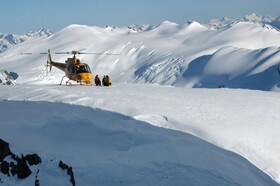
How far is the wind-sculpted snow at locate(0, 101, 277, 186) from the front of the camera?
13.3 m

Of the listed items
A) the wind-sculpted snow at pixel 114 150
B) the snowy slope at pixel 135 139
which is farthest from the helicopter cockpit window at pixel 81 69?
the wind-sculpted snow at pixel 114 150

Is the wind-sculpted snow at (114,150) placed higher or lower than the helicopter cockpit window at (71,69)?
higher

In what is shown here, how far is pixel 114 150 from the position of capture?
15195 mm

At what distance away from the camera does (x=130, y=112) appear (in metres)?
21.2

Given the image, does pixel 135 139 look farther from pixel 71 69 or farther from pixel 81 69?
pixel 71 69

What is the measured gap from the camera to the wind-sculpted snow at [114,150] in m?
13.3

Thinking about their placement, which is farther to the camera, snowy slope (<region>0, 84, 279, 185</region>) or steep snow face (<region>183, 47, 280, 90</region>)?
steep snow face (<region>183, 47, 280, 90</region>)

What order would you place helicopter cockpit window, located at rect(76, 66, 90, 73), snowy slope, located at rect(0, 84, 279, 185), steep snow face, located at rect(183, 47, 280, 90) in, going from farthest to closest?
steep snow face, located at rect(183, 47, 280, 90)
helicopter cockpit window, located at rect(76, 66, 90, 73)
snowy slope, located at rect(0, 84, 279, 185)

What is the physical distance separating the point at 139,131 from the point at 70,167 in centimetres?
513

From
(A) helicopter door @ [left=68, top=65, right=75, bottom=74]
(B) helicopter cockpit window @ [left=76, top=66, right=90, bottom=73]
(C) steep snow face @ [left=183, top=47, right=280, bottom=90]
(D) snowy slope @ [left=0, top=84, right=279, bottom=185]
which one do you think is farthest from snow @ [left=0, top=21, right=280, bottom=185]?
(C) steep snow face @ [left=183, top=47, right=280, bottom=90]

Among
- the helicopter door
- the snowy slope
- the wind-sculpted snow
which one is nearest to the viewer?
the wind-sculpted snow

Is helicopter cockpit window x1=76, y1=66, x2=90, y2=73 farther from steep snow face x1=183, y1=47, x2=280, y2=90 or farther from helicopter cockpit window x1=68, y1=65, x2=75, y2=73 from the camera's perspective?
steep snow face x1=183, y1=47, x2=280, y2=90

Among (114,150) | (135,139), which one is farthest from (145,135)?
(114,150)

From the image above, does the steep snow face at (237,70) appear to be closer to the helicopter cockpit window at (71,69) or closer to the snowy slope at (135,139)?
the helicopter cockpit window at (71,69)
